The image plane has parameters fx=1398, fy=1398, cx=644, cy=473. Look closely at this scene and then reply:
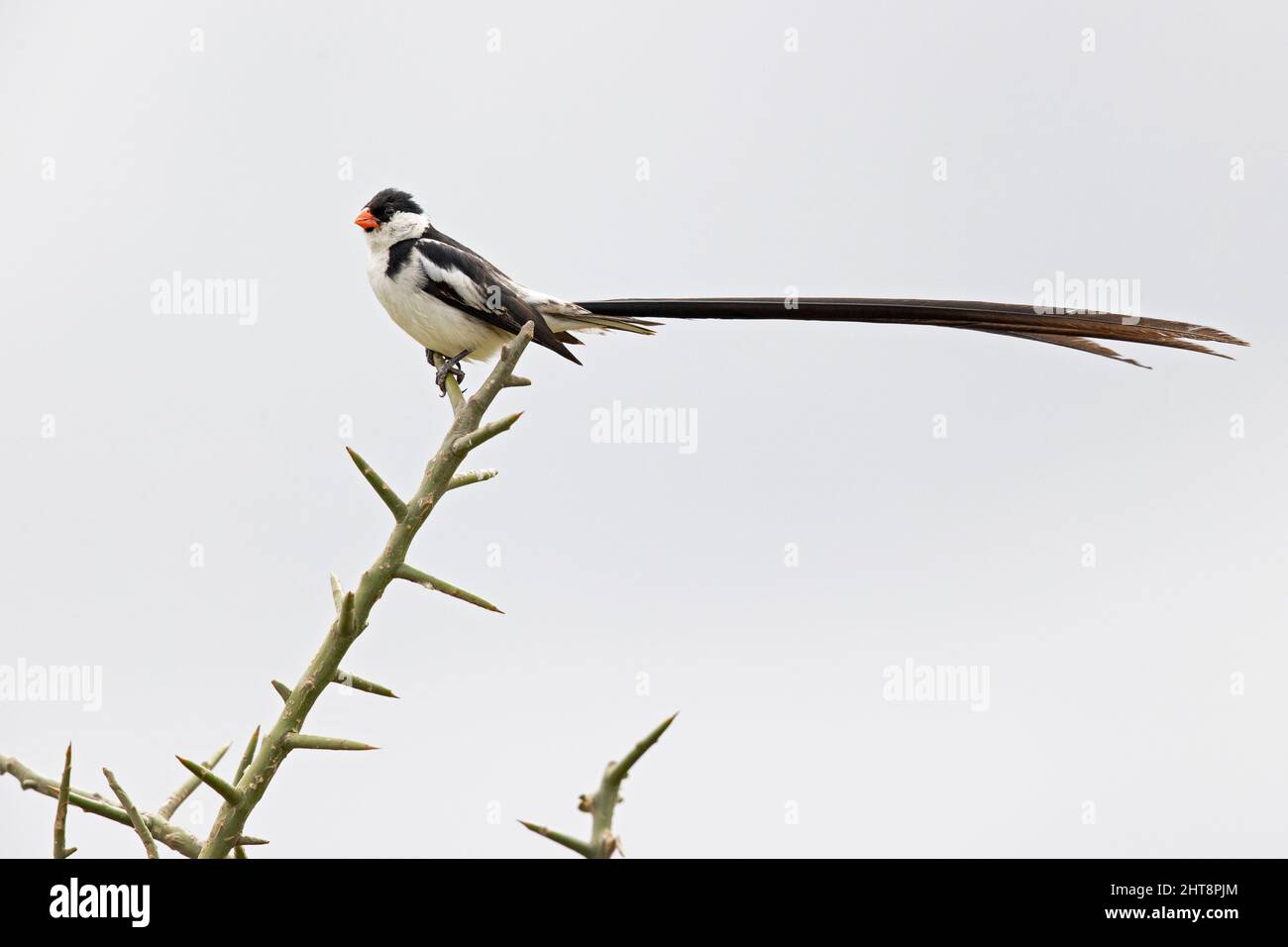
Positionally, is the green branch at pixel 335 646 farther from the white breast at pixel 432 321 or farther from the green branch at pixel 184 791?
the white breast at pixel 432 321

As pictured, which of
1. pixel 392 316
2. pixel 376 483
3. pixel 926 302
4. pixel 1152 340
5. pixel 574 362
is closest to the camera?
pixel 376 483

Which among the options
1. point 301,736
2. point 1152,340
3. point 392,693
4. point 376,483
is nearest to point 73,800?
point 301,736

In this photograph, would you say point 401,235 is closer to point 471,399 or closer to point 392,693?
point 471,399

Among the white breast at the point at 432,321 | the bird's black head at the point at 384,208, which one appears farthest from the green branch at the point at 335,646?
the bird's black head at the point at 384,208

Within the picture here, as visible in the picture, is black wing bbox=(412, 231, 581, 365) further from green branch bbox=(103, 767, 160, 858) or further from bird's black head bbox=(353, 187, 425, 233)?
green branch bbox=(103, 767, 160, 858)

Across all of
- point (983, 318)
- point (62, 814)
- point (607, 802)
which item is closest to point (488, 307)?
point (983, 318)

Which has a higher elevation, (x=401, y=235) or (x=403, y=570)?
(x=401, y=235)
